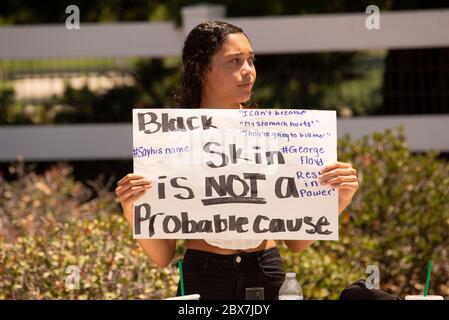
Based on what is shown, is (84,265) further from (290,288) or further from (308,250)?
(290,288)

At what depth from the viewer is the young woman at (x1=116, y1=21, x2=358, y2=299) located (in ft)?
12.2

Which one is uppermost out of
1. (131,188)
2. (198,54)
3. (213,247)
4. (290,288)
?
(198,54)

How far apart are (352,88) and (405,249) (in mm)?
6214

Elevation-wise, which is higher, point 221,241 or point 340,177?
point 340,177

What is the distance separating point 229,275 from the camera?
3.72m

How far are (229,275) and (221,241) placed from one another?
122 mm

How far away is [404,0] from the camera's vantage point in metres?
13.1

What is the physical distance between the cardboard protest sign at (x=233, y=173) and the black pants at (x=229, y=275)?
0.32 feet

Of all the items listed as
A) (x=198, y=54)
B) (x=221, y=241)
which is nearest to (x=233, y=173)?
(x=221, y=241)

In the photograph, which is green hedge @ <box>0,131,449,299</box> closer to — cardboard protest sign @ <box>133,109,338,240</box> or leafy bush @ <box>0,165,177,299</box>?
leafy bush @ <box>0,165,177,299</box>

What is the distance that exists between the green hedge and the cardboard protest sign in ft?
6.77

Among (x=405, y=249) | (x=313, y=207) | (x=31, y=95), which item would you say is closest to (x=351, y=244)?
(x=405, y=249)
